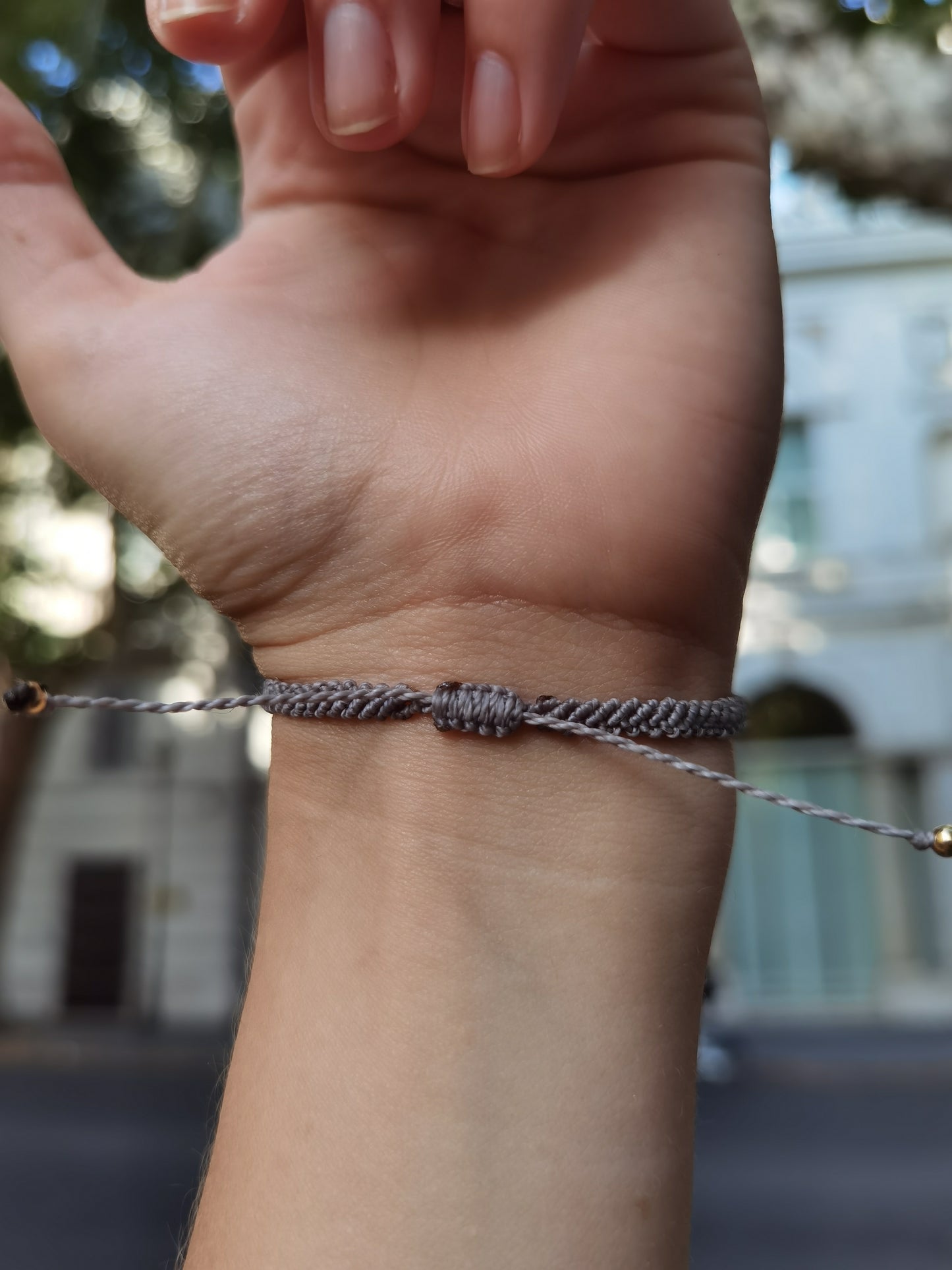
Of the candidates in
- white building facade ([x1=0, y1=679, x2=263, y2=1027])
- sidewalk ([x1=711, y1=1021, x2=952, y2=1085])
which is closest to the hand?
sidewalk ([x1=711, y1=1021, x2=952, y2=1085])

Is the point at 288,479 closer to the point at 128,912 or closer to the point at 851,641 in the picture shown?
the point at 851,641

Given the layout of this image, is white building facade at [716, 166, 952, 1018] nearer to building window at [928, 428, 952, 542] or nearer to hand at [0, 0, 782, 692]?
building window at [928, 428, 952, 542]

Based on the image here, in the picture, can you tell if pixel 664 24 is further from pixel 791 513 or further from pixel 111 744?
pixel 111 744

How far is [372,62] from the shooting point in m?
0.80

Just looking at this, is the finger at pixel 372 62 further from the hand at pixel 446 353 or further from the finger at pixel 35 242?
the finger at pixel 35 242

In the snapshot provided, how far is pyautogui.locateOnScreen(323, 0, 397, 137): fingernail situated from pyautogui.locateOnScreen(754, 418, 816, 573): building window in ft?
39.1

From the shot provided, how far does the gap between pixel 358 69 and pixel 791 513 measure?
40.4 feet

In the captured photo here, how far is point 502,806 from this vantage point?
2.92 ft

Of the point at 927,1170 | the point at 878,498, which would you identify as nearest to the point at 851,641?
the point at 878,498

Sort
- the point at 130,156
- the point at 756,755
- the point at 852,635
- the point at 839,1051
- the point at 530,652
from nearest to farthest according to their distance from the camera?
the point at 530,652, the point at 130,156, the point at 839,1051, the point at 756,755, the point at 852,635

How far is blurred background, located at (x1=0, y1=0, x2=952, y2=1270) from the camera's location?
4348mm

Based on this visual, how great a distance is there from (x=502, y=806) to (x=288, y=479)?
335 millimetres

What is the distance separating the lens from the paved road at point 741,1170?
5473 millimetres

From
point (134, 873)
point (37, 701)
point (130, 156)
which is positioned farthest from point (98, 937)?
point (37, 701)
